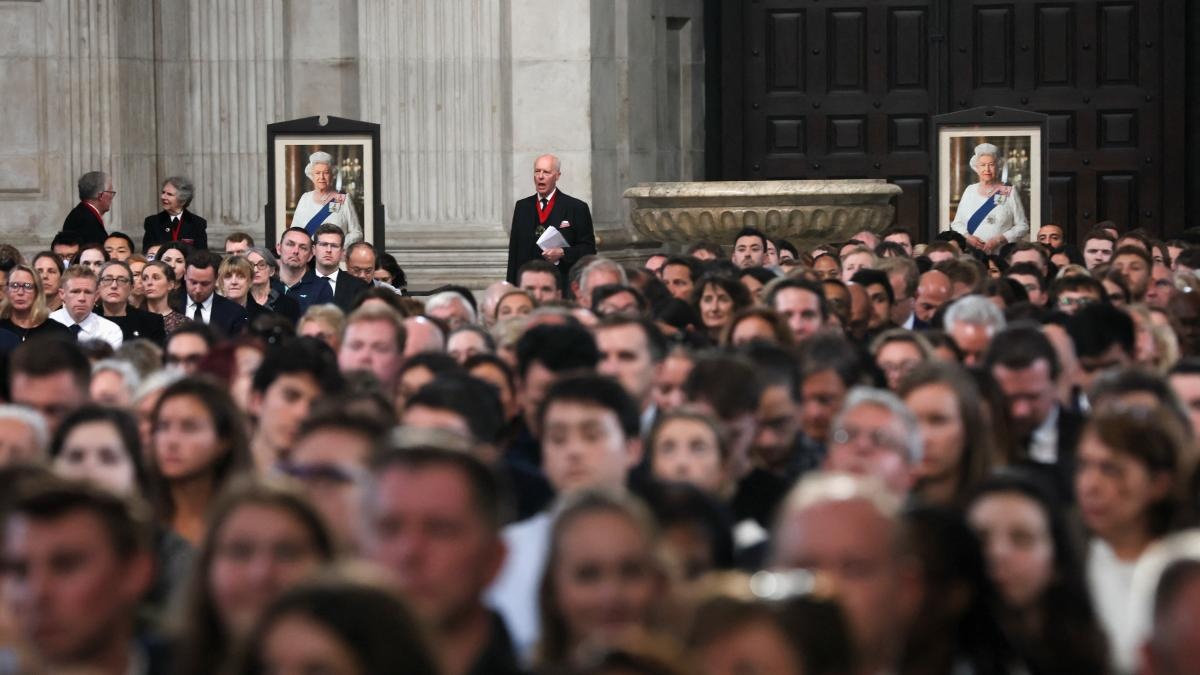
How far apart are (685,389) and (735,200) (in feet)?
46.8

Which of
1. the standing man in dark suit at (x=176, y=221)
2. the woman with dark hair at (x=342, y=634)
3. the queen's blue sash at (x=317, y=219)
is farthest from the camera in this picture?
the standing man in dark suit at (x=176, y=221)

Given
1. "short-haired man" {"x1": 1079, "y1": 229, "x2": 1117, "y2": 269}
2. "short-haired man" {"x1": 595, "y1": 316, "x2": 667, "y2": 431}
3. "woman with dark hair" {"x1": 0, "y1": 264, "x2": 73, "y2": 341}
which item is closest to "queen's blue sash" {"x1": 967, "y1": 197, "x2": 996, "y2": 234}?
"short-haired man" {"x1": 1079, "y1": 229, "x2": 1117, "y2": 269}

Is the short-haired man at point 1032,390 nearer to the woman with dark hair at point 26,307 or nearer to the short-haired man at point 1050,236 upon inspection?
the woman with dark hair at point 26,307

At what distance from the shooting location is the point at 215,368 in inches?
443

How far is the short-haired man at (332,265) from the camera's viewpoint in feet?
63.4

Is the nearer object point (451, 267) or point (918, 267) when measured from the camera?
point (918, 267)

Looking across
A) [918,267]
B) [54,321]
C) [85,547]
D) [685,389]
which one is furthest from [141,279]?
[85,547]

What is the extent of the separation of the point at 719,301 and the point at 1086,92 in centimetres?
1536

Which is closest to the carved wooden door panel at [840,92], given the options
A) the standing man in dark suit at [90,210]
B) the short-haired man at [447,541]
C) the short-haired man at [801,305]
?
the standing man in dark suit at [90,210]

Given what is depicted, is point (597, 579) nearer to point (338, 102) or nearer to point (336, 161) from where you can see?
point (336, 161)

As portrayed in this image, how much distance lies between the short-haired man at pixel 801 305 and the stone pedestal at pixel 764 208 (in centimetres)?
993

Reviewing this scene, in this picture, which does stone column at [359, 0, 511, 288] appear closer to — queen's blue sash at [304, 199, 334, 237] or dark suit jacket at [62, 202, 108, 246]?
queen's blue sash at [304, 199, 334, 237]

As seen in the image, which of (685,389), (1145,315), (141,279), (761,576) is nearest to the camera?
(761,576)

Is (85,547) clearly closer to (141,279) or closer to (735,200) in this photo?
(141,279)
